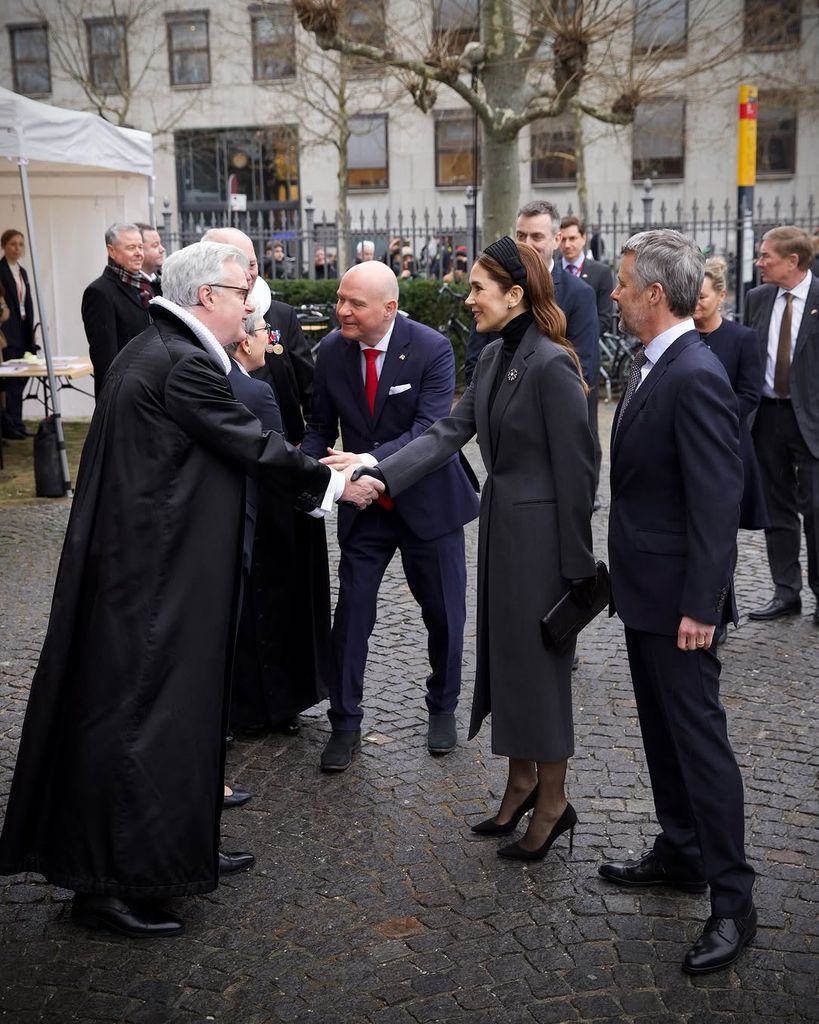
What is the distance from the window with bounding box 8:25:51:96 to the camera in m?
39.9

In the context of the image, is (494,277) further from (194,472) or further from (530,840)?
(530,840)

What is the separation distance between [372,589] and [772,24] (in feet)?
111

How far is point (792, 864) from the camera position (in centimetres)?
399

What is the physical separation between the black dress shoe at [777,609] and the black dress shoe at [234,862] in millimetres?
3733

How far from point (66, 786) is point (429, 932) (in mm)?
1154

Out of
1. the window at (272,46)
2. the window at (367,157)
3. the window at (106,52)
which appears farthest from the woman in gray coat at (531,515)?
the window at (367,157)

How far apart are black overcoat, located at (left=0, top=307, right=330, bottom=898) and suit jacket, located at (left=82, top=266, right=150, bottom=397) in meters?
5.87

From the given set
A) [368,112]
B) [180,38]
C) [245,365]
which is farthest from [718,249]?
[245,365]

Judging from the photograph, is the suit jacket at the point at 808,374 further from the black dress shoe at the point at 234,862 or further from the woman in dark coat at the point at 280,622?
the black dress shoe at the point at 234,862

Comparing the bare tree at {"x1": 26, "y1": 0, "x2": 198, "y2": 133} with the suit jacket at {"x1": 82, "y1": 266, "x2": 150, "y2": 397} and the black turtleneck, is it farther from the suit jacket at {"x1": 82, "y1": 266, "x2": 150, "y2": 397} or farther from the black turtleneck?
the black turtleneck

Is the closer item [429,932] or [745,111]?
[429,932]

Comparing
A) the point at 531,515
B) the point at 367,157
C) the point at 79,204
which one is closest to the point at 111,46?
the point at 367,157

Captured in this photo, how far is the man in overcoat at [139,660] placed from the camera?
354 centimetres

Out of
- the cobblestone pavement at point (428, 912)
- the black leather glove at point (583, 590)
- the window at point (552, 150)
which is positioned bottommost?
the cobblestone pavement at point (428, 912)
